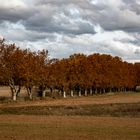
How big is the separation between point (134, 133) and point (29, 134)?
244 inches


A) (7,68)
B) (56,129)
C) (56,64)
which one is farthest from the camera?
(56,64)

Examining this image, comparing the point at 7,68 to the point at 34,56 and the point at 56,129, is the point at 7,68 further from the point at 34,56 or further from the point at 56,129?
the point at 56,129

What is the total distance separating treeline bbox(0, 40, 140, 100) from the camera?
328ft

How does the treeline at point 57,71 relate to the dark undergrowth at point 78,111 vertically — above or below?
above

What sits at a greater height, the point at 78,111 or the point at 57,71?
the point at 57,71

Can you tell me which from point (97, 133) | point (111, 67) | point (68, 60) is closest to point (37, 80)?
point (68, 60)

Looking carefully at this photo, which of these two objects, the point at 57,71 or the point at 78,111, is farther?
the point at 57,71

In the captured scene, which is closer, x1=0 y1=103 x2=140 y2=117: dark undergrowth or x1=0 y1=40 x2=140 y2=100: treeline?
x1=0 y1=103 x2=140 y2=117: dark undergrowth

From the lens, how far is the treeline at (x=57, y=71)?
100125mm

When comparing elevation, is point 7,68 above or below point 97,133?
above

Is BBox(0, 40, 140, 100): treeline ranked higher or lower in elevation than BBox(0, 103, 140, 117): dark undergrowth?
higher

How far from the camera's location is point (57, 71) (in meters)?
129

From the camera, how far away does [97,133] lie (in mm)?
28344

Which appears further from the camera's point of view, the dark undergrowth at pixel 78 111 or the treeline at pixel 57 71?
the treeline at pixel 57 71
